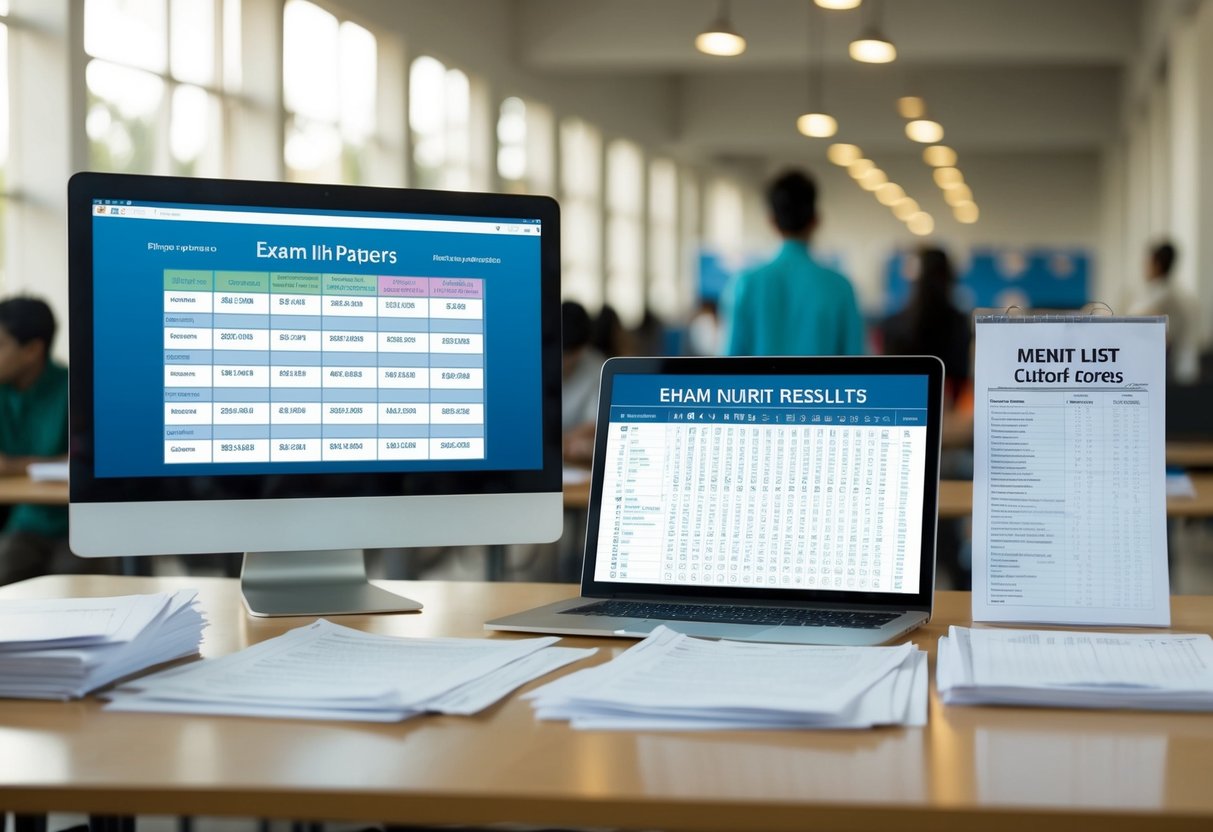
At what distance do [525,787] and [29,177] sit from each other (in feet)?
19.5

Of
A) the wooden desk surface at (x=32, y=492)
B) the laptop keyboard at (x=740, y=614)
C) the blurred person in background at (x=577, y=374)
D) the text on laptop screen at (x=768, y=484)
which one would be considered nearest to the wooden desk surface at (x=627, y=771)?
the laptop keyboard at (x=740, y=614)

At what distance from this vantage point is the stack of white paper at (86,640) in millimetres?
1078

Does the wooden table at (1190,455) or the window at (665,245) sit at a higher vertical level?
the window at (665,245)

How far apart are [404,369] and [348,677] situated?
512 millimetres

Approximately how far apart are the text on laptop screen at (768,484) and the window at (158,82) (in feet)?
17.7

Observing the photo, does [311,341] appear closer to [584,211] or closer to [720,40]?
[720,40]

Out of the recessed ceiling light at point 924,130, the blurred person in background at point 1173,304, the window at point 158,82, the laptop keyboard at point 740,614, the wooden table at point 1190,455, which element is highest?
the recessed ceiling light at point 924,130

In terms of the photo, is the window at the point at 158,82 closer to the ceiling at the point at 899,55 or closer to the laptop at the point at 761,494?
the ceiling at the point at 899,55

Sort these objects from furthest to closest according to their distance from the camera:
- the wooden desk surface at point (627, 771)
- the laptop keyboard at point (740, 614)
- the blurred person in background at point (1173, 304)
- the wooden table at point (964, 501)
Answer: the blurred person in background at point (1173, 304), the wooden table at point (964, 501), the laptop keyboard at point (740, 614), the wooden desk surface at point (627, 771)

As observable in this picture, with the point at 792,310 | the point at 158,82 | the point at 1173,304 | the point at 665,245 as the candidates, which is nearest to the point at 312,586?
the point at 792,310

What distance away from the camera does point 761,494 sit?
147 cm

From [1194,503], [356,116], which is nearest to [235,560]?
[1194,503]

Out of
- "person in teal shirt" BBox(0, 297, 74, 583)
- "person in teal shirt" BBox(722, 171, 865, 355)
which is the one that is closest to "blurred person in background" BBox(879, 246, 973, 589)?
"person in teal shirt" BBox(722, 171, 865, 355)

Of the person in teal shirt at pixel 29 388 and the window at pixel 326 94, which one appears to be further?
the window at pixel 326 94
